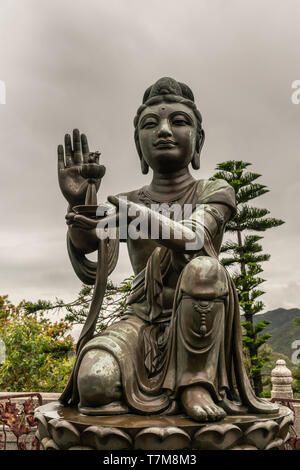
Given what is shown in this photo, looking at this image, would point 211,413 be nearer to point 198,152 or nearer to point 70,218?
point 70,218

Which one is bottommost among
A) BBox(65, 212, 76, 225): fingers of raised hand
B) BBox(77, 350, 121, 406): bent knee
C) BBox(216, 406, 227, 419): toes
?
BBox(216, 406, 227, 419): toes

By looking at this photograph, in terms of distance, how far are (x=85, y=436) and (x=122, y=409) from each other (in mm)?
333

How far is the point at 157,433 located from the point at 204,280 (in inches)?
34.2

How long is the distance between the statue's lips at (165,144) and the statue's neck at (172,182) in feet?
0.90

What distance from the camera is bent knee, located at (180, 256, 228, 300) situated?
2.75 m

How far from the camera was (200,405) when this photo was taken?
8.62 ft

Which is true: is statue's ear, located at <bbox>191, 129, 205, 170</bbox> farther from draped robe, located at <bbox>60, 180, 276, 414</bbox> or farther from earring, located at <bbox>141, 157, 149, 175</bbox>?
draped robe, located at <bbox>60, 180, 276, 414</bbox>

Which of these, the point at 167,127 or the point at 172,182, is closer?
the point at 167,127

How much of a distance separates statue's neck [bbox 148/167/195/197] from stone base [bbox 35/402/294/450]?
179 cm

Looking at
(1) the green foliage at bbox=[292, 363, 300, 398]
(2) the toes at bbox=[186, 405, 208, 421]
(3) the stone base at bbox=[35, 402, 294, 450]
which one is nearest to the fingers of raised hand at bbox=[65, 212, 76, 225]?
(3) the stone base at bbox=[35, 402, 294, 450]

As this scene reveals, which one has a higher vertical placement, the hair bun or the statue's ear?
the hair bun

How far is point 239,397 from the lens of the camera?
3.01 meters

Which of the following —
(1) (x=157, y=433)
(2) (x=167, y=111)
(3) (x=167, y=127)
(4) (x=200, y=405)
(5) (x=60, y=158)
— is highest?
(2) (x=167, y=111)

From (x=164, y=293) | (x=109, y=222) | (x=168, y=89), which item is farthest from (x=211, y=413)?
(x=168, y=89)
